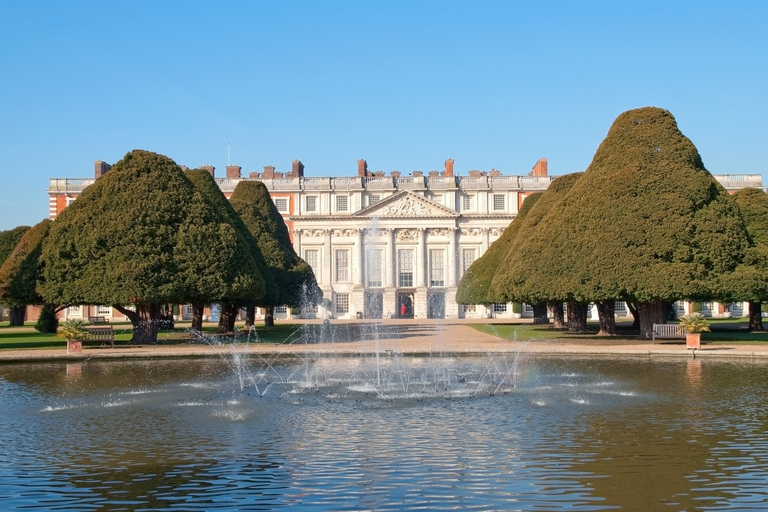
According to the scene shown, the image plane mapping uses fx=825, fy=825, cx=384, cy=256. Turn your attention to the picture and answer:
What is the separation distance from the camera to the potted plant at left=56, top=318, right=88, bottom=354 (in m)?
21.4

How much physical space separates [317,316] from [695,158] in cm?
4077

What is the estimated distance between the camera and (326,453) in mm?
8422

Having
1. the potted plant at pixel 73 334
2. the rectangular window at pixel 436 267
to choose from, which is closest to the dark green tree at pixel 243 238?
the potted plant at pixel 73 334

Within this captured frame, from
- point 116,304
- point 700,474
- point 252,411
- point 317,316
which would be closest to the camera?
point 700,474

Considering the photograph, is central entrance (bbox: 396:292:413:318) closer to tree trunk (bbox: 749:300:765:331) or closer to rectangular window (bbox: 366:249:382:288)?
rectangular window (bbox: 366:249:382:288)

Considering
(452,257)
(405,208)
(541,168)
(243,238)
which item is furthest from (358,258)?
(243,238)

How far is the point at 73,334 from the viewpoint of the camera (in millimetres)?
21969

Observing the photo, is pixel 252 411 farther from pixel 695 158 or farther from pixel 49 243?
pixel 695 158

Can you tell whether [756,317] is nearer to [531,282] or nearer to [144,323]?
[531,282]

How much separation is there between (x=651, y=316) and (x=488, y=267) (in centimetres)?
1392

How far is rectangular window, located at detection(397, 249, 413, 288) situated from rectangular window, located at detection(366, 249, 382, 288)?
5.09ft

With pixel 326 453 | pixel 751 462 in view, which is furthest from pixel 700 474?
pixel 326 453

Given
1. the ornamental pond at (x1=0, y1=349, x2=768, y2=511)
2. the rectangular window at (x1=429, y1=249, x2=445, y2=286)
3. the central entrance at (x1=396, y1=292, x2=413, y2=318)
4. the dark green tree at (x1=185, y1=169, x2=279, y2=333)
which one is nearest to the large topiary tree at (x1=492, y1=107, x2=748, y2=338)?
the ornamental pond at (x1=0, y1=349, x2=768, y2=511)

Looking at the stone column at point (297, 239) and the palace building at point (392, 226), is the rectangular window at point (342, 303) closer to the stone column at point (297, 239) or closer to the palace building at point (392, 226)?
the palace building at point (392, 226)
